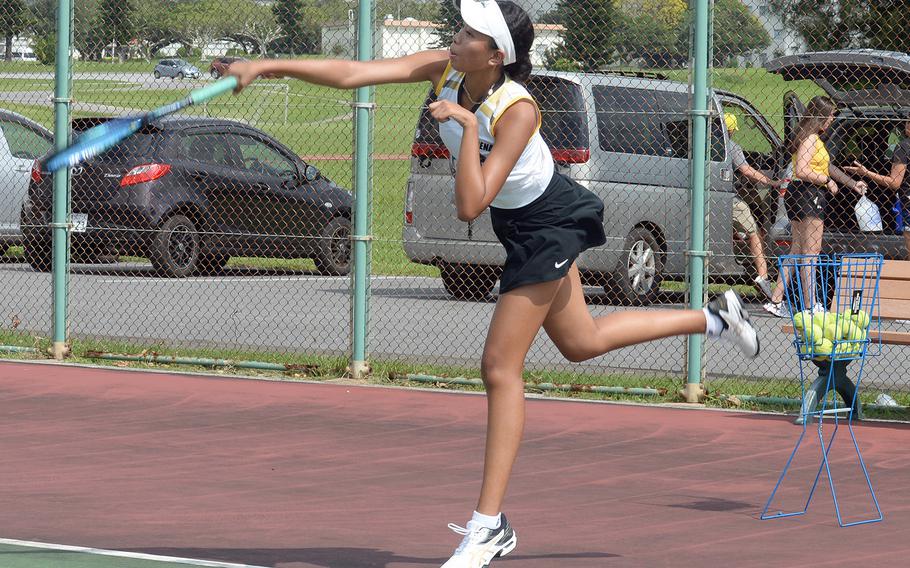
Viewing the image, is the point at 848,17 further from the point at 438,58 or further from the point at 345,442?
the point at 438,58

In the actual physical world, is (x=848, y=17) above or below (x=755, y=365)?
above

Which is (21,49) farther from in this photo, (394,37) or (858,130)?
(858,130)

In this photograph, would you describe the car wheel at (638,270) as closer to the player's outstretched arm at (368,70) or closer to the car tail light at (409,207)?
the car tail light at (409,207)

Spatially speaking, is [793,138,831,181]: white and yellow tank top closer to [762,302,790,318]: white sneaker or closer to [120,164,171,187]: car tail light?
[762,302,790,318]: white sneaker

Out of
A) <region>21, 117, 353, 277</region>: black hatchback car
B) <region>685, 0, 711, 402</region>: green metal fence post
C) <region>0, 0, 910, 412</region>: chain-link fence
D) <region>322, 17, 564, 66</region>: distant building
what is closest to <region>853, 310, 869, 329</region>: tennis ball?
<region>685, 0, 711, 402</region>: green metal fence post

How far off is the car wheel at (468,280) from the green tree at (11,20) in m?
4.15

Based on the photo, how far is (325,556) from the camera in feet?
19.1

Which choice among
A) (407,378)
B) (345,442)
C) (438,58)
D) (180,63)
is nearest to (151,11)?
(180,63)

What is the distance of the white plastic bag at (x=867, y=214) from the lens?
45.8 feet

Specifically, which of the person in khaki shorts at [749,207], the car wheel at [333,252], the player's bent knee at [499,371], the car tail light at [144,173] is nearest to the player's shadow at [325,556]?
the player's bent knee at [499,371]

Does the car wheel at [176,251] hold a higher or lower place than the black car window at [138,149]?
A: lower

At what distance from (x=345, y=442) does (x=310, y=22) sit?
4.17 meters

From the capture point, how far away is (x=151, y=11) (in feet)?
40.7

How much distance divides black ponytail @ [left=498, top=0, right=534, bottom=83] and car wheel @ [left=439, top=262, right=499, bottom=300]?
28.4 ft
